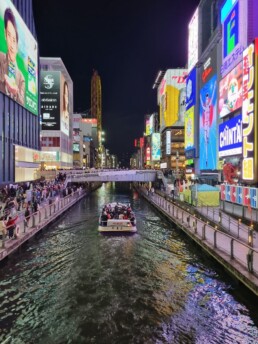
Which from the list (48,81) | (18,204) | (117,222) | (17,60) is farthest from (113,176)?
(117,222)

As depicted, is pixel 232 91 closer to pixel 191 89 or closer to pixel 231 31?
pixel 231 31

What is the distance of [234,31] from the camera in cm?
4500

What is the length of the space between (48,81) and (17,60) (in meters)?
50.9

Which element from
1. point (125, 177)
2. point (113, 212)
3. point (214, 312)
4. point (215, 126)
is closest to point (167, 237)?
point (113, 212)

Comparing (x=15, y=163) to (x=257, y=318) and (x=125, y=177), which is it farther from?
(x=257, y=318)

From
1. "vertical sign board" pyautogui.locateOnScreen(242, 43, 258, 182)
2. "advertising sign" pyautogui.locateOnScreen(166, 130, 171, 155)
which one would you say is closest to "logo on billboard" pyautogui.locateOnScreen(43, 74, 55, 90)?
"advertising sign" pyautogui.locateOnScreen(166, 130, 171, 155)

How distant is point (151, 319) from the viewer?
13.1 meters

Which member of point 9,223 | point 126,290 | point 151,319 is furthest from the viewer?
point 9,223

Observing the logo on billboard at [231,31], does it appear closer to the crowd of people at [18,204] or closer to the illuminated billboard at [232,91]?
the illuminated billboard at [232,91]

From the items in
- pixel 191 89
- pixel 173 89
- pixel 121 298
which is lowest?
pixel 121 298

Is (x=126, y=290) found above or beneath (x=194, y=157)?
beneath

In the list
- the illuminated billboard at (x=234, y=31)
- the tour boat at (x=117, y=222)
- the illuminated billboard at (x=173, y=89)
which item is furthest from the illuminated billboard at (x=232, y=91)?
the illuminated billboard at (x=173, y=89)

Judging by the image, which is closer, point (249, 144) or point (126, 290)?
point (126, 290)

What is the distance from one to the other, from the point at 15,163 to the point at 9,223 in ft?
136
